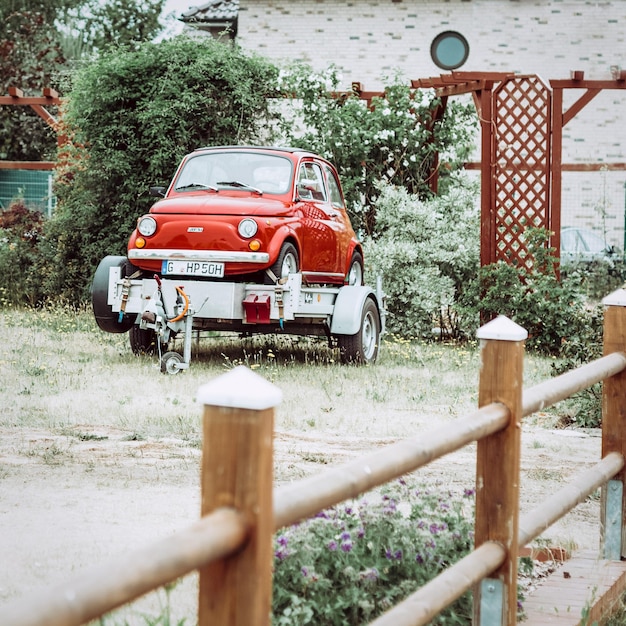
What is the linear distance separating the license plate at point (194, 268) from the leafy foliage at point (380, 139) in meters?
4.93

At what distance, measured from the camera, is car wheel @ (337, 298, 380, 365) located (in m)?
10.1

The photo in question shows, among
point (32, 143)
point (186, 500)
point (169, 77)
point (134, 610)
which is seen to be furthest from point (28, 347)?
point (32, 143)

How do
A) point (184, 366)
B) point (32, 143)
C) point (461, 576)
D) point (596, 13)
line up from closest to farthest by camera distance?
point (461, 576) → point (184, 366) → point (596, 13) → point (32, 143)

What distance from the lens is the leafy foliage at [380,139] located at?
14281 millimetres

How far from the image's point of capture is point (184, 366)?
30.6 ft

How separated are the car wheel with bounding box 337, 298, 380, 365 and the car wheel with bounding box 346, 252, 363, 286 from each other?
98 cm

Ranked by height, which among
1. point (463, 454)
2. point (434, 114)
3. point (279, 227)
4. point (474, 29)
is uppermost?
point (474, 29)

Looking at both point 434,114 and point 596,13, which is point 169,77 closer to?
point 434,114

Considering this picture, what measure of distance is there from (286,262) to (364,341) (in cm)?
120

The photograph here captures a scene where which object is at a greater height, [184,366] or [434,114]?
[434,114]

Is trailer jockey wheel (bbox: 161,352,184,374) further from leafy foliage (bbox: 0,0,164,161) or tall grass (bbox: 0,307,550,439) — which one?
leafy foliage (bbox: 0,0,164,161)

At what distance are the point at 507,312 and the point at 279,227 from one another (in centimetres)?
348

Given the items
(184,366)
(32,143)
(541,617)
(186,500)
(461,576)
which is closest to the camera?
(461,576)

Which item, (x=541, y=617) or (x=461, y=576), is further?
(x=541, y=617)
